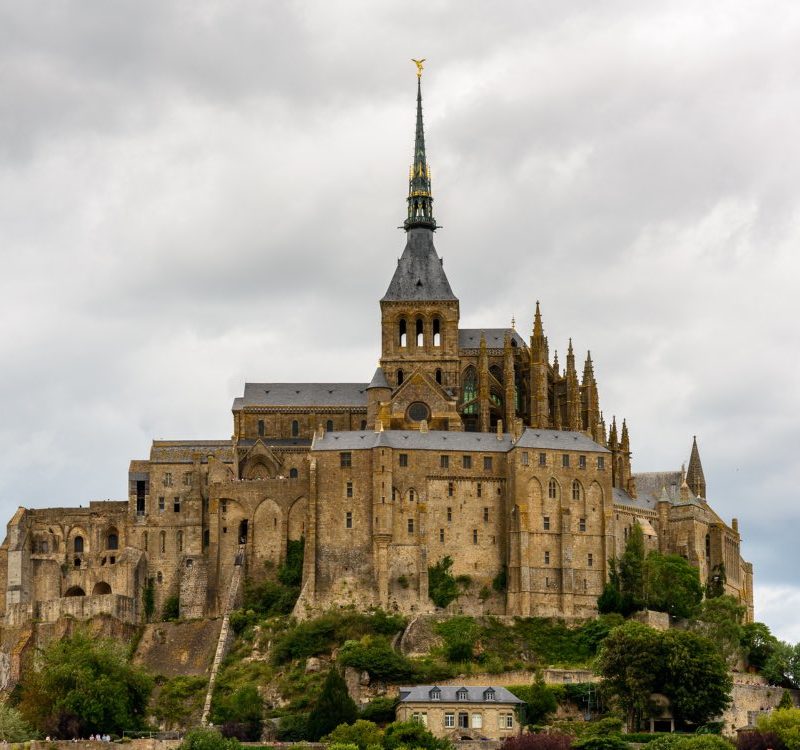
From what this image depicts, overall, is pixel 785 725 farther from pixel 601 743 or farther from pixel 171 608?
pixel 171 608

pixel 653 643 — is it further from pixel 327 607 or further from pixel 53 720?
pixel 53 720

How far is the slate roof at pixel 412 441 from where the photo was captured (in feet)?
420

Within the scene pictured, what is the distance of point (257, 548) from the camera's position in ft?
425

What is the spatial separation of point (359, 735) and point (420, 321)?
140 feet

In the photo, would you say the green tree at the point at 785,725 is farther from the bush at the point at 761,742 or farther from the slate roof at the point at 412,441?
the slate roof at the point at 412,441

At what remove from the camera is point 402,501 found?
126312mm

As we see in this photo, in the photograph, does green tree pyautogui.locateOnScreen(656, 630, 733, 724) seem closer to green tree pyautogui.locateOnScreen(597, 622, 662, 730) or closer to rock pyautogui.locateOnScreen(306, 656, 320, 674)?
green tree pyautogui.locateOnScreen(597, 622, 662, 730)

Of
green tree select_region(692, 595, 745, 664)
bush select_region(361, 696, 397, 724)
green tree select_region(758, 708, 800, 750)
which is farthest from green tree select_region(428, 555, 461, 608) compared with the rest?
green tree select_region(758, 708, 800, 750)

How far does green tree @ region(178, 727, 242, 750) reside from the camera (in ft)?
348

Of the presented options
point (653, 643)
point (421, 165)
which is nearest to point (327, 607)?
point (653, 643)

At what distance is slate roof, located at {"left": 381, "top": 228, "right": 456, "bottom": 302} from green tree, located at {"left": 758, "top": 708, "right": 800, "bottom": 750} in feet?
144

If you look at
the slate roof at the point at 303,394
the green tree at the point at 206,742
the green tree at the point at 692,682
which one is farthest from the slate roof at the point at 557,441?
the green tree at the point at 206,742

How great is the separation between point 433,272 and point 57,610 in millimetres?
36579

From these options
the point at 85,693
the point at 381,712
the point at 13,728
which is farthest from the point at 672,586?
the point at 13,728
